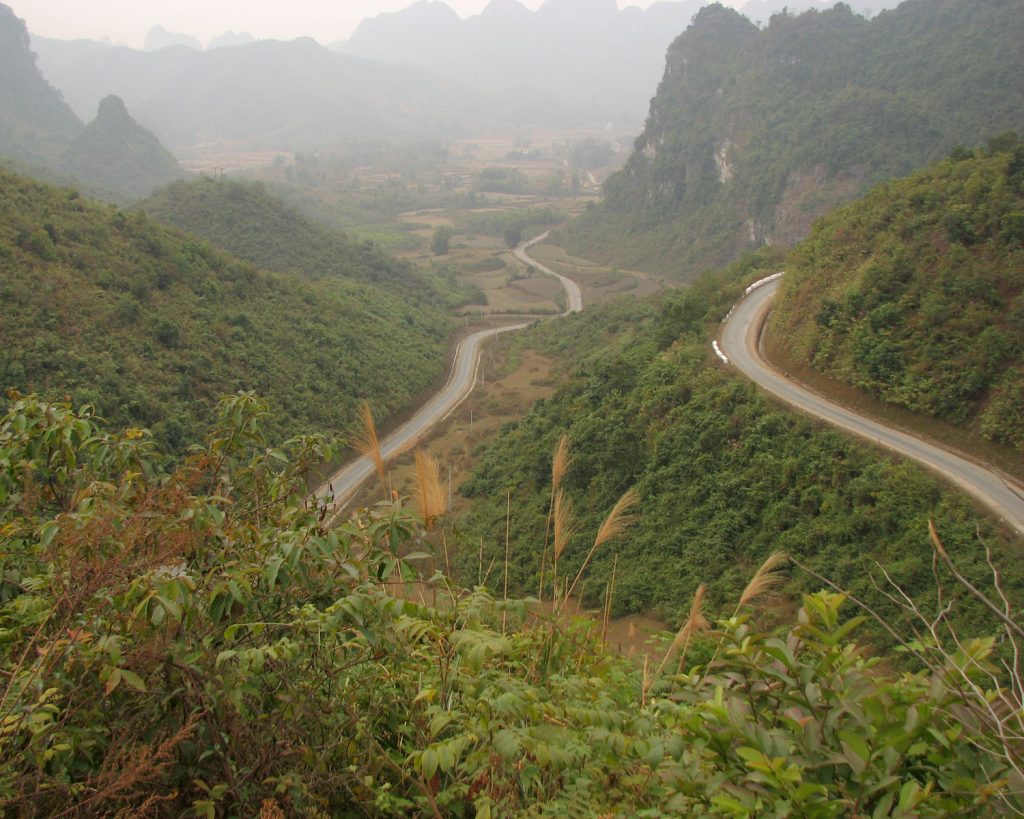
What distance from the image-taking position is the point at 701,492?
19688 millimetres

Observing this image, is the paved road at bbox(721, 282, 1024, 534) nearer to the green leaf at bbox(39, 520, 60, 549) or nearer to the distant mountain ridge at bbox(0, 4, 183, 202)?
the green leaf at bbox(39, 520, 60, 549)

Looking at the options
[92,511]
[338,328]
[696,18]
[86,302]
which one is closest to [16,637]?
[92,511]

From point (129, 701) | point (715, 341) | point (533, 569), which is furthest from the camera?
point (715, 341)

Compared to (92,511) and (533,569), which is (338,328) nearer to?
(533,569)

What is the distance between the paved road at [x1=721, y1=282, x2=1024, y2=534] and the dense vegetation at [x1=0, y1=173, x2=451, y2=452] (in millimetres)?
18028

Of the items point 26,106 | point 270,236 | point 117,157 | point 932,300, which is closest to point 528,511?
point 932,300

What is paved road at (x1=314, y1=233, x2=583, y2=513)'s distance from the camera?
29.8 m

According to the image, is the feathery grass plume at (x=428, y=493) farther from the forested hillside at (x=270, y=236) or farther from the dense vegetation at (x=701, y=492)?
the forested hillside at (x=270, y=236)

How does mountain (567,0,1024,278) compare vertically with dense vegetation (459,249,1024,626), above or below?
above

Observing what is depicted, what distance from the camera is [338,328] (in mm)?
41969

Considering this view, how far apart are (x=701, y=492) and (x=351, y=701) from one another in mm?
17307

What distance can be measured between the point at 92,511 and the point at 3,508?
1.47m

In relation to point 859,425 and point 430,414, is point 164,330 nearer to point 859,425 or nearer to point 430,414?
point 430,414

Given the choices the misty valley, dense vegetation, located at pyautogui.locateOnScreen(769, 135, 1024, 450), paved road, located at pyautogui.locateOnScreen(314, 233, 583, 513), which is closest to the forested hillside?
the misty valley
